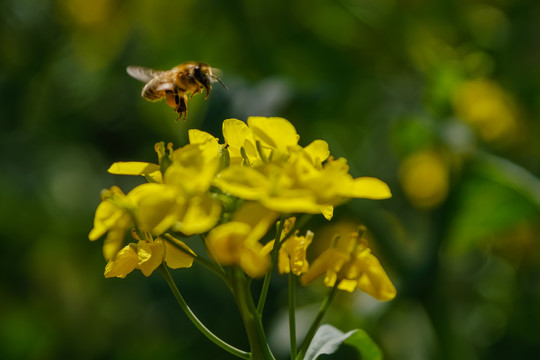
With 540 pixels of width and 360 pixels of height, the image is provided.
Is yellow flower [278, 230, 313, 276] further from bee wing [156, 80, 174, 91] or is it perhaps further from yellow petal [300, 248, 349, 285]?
bee wing [156, 80, 174, 91]

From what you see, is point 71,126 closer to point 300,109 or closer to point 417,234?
point 300,109

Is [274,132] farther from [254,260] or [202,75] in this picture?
[202,75]

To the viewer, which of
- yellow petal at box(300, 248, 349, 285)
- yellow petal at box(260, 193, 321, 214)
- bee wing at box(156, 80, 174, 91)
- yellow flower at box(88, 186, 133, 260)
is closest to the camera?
yellow petal at box(260, 193, 321, 214)

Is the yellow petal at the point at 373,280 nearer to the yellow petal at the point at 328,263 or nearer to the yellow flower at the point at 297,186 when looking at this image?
the yellow petal at the point at 328,263

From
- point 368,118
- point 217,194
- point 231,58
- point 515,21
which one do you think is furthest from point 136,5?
point 217,194

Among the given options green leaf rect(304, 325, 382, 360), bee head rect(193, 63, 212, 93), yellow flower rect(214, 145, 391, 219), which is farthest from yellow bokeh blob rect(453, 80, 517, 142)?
yellow flower rect(214, 145, 391, 219)

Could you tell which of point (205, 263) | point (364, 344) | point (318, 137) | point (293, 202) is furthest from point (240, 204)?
point (318, 137)

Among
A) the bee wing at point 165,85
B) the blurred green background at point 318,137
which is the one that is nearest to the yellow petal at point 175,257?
the bee wing at point 165,85

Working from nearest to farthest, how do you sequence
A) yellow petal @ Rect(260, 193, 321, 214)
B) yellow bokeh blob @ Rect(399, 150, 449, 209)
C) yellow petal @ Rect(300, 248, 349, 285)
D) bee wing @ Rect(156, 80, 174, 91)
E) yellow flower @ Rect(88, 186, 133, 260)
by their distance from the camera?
1. yellow petal @ Rect(260, 193, 321, 214)
2. yellow flower @ Rect(88, 186, 133, 260)
3. yellow petal @ Rect(300, 248, 349, 285)
4. bee wing @ Rect(156, 80, 174, 91)
5. yellow bokeh blob @ Rect(399, 150, 449, 209)
